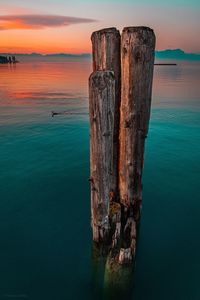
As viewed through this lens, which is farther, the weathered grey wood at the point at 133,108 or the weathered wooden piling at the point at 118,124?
the weathered grey wood at the point at 133,108

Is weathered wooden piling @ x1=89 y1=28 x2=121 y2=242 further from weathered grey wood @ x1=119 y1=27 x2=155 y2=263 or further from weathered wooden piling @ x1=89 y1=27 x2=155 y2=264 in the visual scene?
weathered grey wood @ x1=119 y1=27 x2=155 y2=263

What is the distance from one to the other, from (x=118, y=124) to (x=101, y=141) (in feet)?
4.19

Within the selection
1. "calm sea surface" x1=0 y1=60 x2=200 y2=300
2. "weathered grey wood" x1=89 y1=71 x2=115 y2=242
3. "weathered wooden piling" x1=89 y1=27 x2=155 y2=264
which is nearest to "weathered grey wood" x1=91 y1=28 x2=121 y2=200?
"weathered wooden piling" x1=89 y1=27 x2=155 y2=264

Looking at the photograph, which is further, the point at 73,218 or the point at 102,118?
the point at 73,218

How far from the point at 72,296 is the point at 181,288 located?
109 inches

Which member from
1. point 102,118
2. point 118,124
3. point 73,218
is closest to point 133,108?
point 118,124

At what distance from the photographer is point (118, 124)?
5.84 m

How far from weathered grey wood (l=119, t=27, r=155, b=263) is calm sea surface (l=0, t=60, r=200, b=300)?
1863 millimetres

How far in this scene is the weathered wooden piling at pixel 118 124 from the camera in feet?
15.0

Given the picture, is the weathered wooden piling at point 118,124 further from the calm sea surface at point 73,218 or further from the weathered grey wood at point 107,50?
the calm sea surface at point 73,218

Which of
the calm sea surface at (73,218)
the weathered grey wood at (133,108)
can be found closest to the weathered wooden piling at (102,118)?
the weathered grey wood at (133,108)

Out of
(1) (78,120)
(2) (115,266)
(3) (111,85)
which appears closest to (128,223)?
(2) (115,266)

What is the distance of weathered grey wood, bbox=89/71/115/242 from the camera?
14.3 ft

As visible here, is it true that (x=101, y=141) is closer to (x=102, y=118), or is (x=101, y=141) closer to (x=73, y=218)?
(x=102, y=118)
